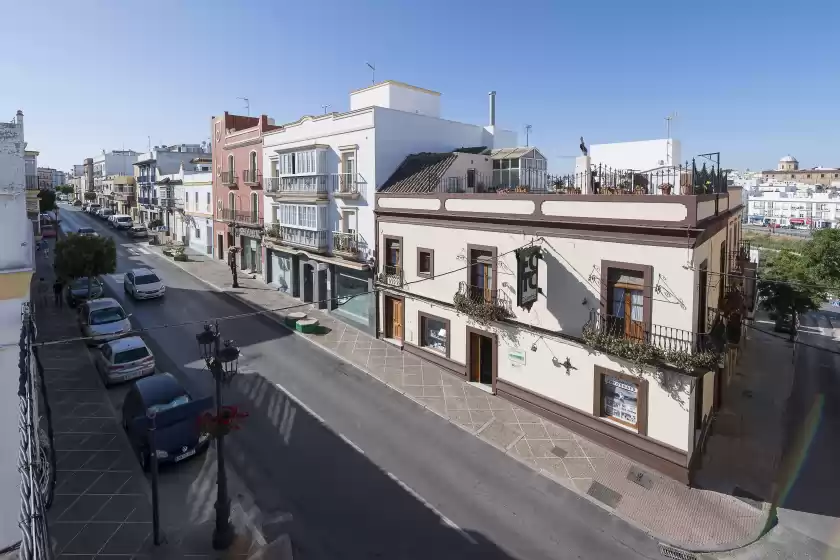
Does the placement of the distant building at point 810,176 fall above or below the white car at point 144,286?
above

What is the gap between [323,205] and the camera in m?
25.3

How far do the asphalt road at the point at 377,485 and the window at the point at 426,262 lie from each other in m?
4.80

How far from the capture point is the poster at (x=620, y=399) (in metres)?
13.7

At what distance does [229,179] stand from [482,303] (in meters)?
26.4

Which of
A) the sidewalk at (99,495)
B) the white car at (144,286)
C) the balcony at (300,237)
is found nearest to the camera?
the sidewalk at (99,495)

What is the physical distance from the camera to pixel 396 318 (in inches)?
882

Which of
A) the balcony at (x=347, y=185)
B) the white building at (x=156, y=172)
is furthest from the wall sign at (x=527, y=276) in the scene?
the white building at (x=156, y=172)

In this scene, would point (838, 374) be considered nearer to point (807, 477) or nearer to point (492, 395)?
point (807, 477)

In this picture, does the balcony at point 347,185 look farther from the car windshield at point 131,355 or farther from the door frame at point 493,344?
the car windshield at point 131,355

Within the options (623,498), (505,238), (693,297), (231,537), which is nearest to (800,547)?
(623,498)

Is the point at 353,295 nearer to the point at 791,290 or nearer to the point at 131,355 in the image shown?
the point at 131,355

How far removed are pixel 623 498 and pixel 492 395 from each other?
6.03 m

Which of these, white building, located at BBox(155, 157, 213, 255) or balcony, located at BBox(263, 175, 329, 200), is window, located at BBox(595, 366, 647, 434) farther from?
white building, located at BBox(155, 157, 213, 255)

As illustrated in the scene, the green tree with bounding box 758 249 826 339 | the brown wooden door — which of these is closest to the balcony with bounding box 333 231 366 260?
the brown wooden door
